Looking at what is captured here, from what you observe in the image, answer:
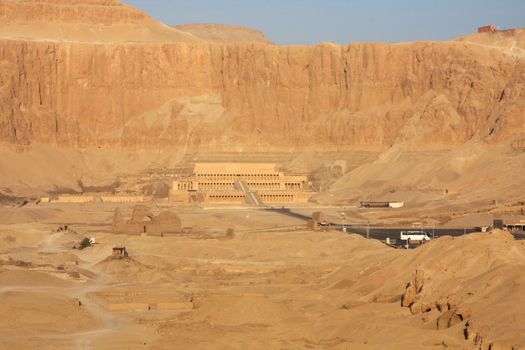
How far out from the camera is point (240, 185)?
173 m

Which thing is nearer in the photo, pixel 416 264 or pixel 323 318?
pixel 323 318

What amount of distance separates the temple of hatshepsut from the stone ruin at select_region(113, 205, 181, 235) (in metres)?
48.9

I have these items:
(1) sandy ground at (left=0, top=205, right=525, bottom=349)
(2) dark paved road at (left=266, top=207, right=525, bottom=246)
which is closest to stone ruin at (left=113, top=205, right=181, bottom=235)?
(1) sandy ground at (left=0, top=205, right=525, bottom=349)

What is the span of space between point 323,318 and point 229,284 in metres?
17.8

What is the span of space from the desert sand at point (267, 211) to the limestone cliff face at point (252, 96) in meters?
0.24

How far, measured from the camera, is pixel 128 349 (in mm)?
55125

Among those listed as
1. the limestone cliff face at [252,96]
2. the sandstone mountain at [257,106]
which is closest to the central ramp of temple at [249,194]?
the sandstone mountain at [257,106]

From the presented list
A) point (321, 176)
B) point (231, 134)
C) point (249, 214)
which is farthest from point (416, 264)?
point (231, 134)

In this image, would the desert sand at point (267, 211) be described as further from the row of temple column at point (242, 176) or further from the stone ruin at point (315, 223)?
the row of temple column at point (242, 176)

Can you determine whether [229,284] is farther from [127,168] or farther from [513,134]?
[127,168]

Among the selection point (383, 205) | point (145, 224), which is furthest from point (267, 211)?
point (145, 224)

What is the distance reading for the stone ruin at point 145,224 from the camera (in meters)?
112

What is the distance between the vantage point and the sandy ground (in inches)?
2144

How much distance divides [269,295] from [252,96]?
127m
